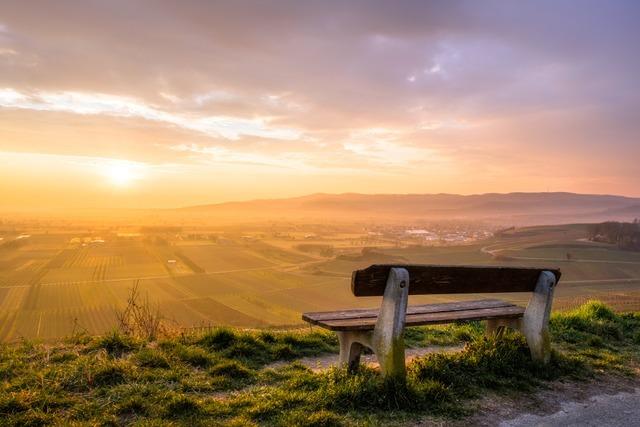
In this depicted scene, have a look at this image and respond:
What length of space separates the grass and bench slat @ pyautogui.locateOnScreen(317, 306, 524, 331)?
1.14 feet

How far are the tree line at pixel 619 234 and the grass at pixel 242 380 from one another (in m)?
60.2

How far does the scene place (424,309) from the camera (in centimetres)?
548

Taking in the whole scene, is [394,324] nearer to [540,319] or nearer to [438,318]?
[438,318]

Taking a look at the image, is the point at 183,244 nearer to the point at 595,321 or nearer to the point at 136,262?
the point at 136,262

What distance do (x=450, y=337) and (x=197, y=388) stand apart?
14.3ft

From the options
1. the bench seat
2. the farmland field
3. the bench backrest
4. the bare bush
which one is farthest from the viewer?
the farmland field

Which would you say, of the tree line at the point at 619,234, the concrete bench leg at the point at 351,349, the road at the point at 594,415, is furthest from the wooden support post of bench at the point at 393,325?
the tree line at the point at 619,234

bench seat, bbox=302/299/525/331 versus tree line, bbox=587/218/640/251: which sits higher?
bench seat, bbox=302/299/525/331

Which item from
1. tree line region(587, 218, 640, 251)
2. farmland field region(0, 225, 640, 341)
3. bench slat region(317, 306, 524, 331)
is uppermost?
bench slat region(317, 306, 524, 331)

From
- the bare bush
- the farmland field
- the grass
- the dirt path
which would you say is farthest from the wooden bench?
the farmland field

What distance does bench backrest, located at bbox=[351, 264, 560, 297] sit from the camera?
13.5 feet

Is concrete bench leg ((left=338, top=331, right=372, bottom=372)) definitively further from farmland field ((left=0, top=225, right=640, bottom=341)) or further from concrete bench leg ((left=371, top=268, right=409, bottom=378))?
farmland field ((left=0, top=225, right=640, bottom=341))

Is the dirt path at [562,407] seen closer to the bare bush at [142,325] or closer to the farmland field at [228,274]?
the bare bush at [142,325]

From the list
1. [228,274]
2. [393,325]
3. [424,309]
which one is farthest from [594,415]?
[228,274]
